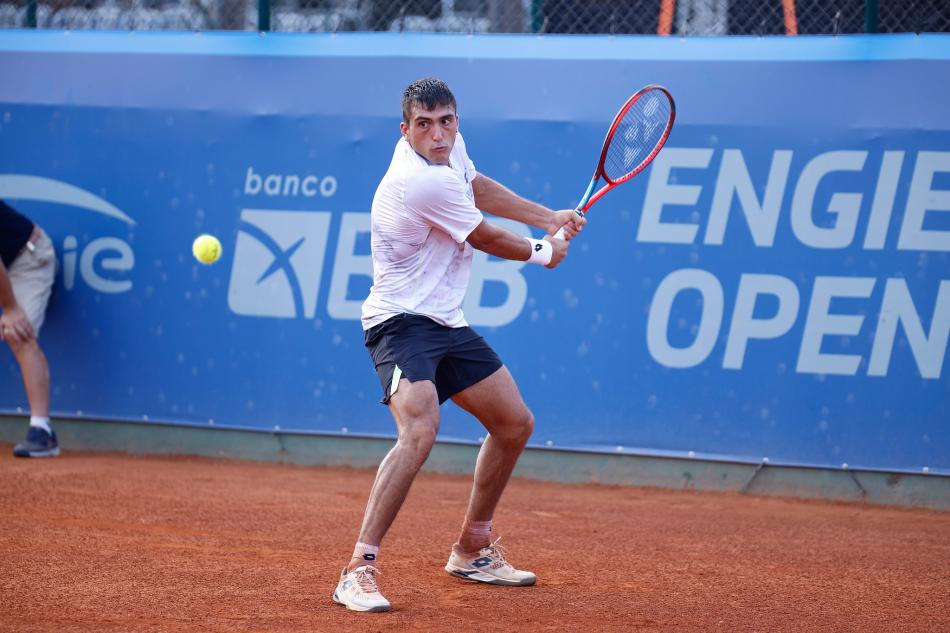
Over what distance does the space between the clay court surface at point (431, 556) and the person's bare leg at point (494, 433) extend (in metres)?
0.31

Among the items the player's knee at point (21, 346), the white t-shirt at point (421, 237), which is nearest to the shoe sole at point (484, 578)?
the white t-shirt at point (421, 237)

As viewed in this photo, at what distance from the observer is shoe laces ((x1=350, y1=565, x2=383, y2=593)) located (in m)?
4.04

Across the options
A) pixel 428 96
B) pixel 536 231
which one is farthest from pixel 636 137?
pixel 536 231

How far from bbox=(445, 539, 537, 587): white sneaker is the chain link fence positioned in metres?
3.77

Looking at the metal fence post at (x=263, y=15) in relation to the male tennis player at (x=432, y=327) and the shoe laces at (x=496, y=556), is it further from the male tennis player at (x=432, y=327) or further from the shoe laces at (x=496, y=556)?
the shoe laces at (x=496, y=556)

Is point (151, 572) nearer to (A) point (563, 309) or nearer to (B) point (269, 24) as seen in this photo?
(A) point (563, 309)

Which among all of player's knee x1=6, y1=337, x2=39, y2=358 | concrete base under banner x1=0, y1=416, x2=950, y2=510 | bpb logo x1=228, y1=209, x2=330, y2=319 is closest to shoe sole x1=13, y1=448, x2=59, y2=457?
concrete base under banner x1=0, y1=416, x2=950, y2=510

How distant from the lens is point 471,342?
4.44m

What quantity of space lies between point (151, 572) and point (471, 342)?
1522 millimetres

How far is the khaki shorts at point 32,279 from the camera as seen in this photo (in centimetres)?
729

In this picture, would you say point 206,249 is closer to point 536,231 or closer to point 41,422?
point 41,422

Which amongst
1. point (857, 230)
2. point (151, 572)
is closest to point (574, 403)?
point (857, 230)

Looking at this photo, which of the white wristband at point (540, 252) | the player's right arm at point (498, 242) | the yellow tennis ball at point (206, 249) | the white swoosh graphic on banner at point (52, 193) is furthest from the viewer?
the white swoosh graphic on banner at point (52, 193)

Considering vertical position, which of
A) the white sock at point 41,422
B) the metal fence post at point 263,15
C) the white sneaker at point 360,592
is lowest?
the white sock at point 41,422
